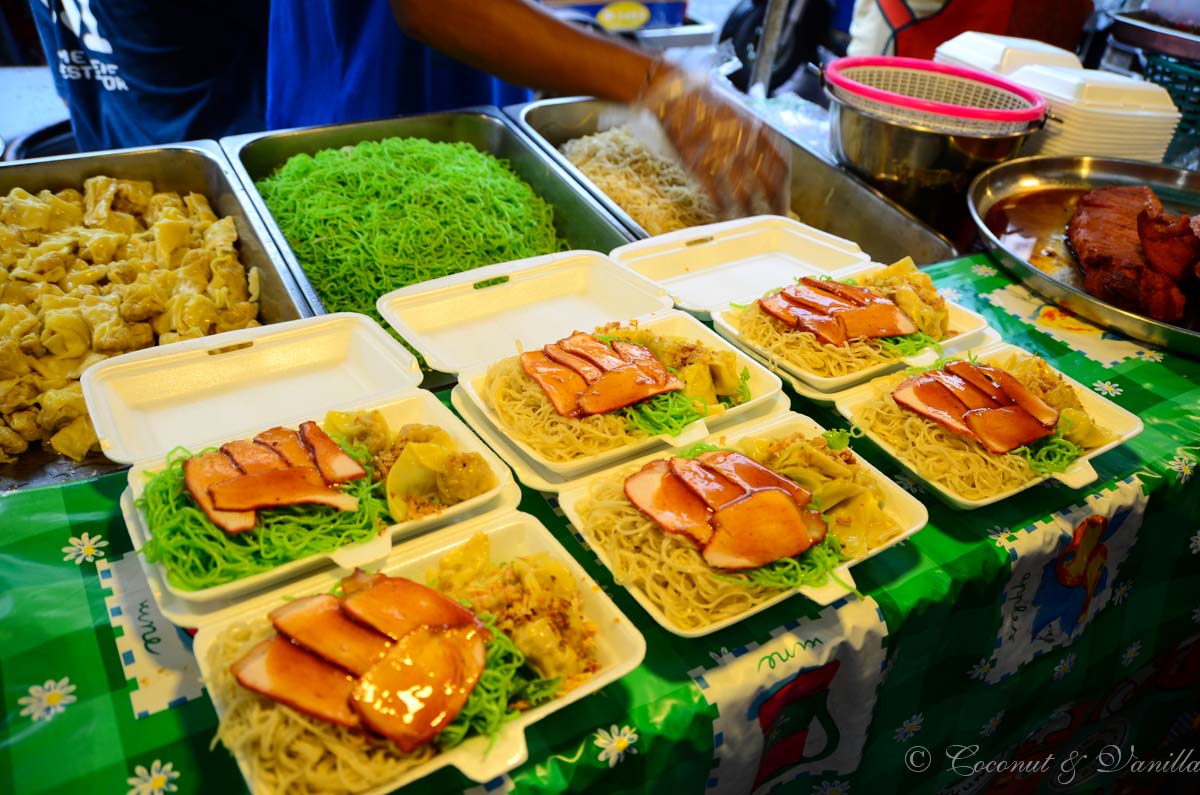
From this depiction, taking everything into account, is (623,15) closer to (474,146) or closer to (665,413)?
(474,146)

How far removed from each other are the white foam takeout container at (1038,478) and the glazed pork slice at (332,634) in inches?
56.0

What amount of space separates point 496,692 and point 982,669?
151cm

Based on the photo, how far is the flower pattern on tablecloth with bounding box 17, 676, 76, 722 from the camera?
1460mm

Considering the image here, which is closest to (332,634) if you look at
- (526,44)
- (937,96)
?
(526,44)

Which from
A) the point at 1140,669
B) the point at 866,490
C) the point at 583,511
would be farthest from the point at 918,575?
the point at 1140,669

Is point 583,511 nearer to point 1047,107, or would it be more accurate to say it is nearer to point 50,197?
point 50,197

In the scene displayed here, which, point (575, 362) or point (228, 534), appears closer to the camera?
point (228, 534)

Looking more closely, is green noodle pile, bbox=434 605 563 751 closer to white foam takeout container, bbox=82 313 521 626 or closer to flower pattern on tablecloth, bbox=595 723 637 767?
flower pattern on tablecloth, bbox=595 723 637 767

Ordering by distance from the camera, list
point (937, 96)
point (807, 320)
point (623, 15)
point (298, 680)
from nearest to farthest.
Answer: point (298, 680), point (807, 320), point (937, 96), point (623, 15)

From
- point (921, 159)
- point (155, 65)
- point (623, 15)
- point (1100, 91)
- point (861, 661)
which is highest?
point (1100, 91)

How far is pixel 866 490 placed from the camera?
74.0 inches

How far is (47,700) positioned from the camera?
1.49m

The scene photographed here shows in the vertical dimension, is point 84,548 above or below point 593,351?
below

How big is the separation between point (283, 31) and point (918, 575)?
398 cm
